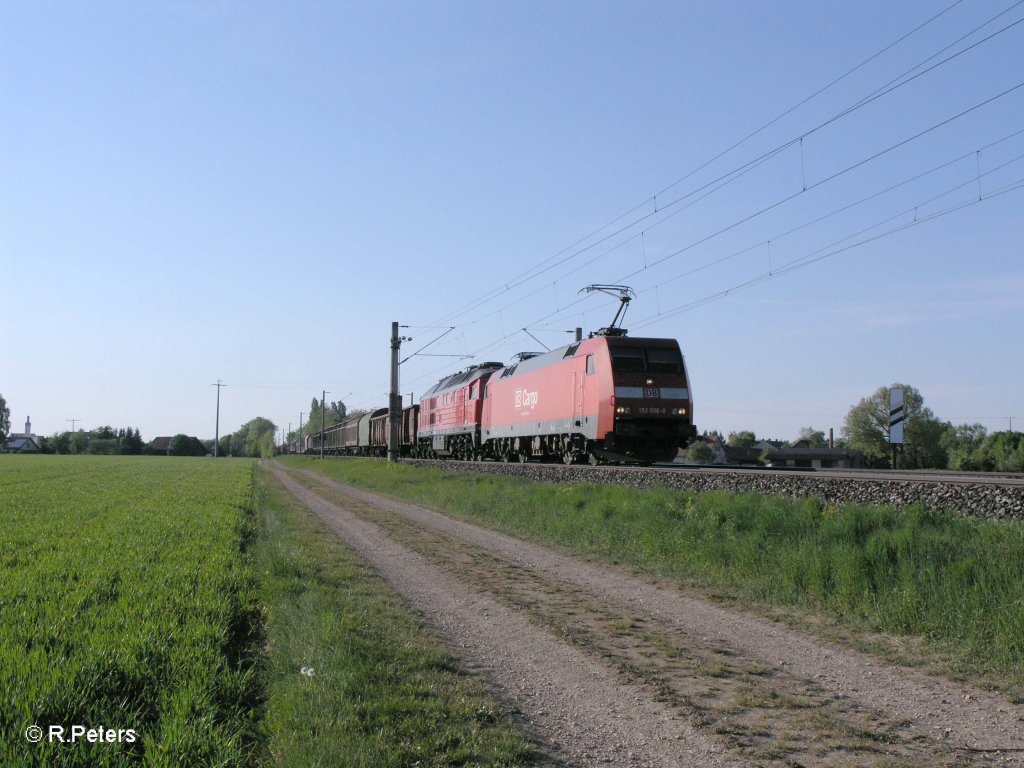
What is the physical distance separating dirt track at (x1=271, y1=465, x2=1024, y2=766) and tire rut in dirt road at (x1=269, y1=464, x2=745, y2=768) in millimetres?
16

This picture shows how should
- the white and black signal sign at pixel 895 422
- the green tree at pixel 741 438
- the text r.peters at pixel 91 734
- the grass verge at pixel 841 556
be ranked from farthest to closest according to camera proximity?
the green tree at pixel 741 438
the white and black signal sign at pixel 895 422
the grass verge at pixel 841 556
the text r.peters at pixel 91 734

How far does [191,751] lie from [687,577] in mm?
8316

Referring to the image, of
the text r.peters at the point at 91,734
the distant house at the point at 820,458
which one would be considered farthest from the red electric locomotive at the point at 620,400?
the distant house at the point at 820,458

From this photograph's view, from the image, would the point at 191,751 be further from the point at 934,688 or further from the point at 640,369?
the point at 640,369

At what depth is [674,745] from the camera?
5.30 meters

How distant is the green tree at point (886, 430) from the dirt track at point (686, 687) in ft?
220

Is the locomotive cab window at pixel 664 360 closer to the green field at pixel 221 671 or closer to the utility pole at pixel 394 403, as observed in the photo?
the green field at pixel 221 671

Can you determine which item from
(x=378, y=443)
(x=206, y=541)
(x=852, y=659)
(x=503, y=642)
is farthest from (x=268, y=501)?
(x=378, y=443)

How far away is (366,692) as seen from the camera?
613 cm

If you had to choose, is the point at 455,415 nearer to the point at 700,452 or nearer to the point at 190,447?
the point at 700,452

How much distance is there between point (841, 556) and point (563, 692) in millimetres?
4766

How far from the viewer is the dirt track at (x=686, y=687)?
206 inches

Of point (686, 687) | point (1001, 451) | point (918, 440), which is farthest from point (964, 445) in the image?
point (686, 687)

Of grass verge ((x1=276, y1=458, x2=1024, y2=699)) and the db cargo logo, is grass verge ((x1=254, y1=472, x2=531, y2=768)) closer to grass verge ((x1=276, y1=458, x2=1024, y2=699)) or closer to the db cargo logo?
grass verge ((x1=276, y1=458, x2=1024, y2=699))
